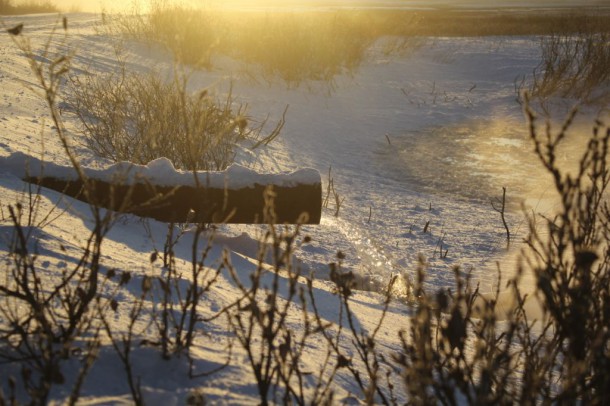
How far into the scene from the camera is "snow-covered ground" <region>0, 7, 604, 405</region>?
2.13m

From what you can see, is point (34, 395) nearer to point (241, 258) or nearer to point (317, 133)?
point (241, 258)

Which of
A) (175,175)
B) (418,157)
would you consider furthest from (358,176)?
(175,175)

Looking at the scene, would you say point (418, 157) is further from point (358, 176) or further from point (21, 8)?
point (21, 8)

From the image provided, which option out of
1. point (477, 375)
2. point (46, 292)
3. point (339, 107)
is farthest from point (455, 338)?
point (339, 107)

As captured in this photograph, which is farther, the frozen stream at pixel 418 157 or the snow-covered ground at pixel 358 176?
the frozen stream at pixel 418 157

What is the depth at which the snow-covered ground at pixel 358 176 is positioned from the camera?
2.13 m

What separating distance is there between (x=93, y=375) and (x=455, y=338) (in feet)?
3.06

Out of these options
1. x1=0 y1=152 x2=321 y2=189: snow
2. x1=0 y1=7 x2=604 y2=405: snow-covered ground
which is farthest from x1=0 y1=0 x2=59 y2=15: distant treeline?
x1=0 y1=152 x2=321 y2=189: snow

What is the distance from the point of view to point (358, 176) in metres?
6.40

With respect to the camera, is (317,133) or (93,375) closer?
(93,375)

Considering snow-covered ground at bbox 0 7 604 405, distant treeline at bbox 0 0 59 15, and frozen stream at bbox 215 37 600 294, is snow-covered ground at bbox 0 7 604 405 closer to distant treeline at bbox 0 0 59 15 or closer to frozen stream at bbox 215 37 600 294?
frozen stream at bbox 215 37 600 294

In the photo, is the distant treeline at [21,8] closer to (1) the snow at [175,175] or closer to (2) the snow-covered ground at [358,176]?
(2) the snow-covered ground at [358,176]

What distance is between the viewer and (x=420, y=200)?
5.70 meters

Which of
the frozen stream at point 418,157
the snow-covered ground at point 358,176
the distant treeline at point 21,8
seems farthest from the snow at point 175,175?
the distant treeline at point 21,8
